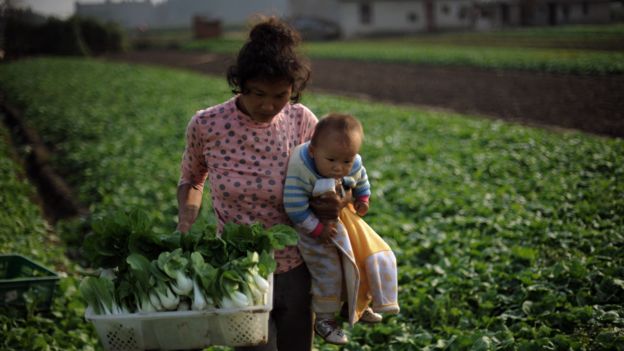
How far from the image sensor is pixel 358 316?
278 cm

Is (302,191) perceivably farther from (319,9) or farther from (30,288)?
(319,9)

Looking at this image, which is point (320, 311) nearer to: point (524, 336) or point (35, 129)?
point (524, 336)

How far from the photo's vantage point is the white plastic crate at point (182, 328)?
2.19m

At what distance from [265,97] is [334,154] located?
36 cm

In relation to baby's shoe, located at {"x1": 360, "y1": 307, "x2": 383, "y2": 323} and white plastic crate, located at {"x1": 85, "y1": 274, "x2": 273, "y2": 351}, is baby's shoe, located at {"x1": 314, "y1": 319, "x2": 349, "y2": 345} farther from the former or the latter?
white plastic crate, located at {"x1": 85, "y1": 274, "x2": 273, "y2": 351}

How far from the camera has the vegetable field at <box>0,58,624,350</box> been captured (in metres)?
4.16

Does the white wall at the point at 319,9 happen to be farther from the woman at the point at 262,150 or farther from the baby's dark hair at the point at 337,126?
the baby's dark hair at the point at 337,126

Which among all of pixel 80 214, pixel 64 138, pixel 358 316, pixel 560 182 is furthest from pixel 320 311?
pixel 64 138

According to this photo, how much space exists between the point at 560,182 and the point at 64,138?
8.93 m

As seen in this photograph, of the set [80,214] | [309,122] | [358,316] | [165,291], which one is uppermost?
[309,122]

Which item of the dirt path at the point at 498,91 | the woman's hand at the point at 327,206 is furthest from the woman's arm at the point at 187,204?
the dirt path at the point at 498,91

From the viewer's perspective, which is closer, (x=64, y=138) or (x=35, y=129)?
(x=64, y=138)

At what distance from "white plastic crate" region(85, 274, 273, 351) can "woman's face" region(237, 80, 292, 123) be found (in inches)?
31.4

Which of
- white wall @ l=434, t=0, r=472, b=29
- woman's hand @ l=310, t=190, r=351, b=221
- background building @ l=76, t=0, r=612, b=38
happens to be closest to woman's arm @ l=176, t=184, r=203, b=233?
woman's hand @ l=310, t=190, r=351, b=221
